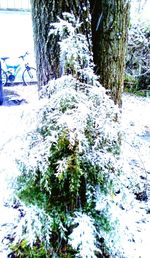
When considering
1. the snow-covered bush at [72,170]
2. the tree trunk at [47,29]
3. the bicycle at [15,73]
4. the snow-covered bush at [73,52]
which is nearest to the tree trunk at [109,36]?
the tree trunk at [47,29]

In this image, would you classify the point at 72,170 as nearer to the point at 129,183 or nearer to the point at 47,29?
the point at 129,183

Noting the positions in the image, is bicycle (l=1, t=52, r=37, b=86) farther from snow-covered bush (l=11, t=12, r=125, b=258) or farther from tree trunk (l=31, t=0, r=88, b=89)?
snow-covered bush (l=11, t=12, r=125, b=258)

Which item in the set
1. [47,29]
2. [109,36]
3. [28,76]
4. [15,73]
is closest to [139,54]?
[28,76]

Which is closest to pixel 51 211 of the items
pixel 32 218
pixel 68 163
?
pixel 32 218

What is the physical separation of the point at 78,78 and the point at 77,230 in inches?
33.4

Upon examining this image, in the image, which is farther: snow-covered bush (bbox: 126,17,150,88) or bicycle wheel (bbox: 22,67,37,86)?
bicycle wheel (bbox: 22,67,37,86)

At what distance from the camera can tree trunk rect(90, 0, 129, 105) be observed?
2.26 metres

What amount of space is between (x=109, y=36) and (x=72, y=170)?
115 cm

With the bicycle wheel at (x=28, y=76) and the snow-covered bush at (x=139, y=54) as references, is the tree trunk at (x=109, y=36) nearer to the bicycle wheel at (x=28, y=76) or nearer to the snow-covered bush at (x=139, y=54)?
the snow-covered bush at (x=139, y=54)

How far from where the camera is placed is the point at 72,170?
5.28 feet

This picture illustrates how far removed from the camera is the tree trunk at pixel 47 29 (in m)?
1.99

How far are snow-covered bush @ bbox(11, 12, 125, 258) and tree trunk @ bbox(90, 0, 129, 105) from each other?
58 cm

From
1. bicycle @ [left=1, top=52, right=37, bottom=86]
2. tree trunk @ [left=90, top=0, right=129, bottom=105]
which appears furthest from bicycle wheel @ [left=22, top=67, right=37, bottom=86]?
tree trunk @ [left=90, top=0, right=129, bottom=105]

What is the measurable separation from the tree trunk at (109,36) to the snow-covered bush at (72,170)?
1.91 ft
